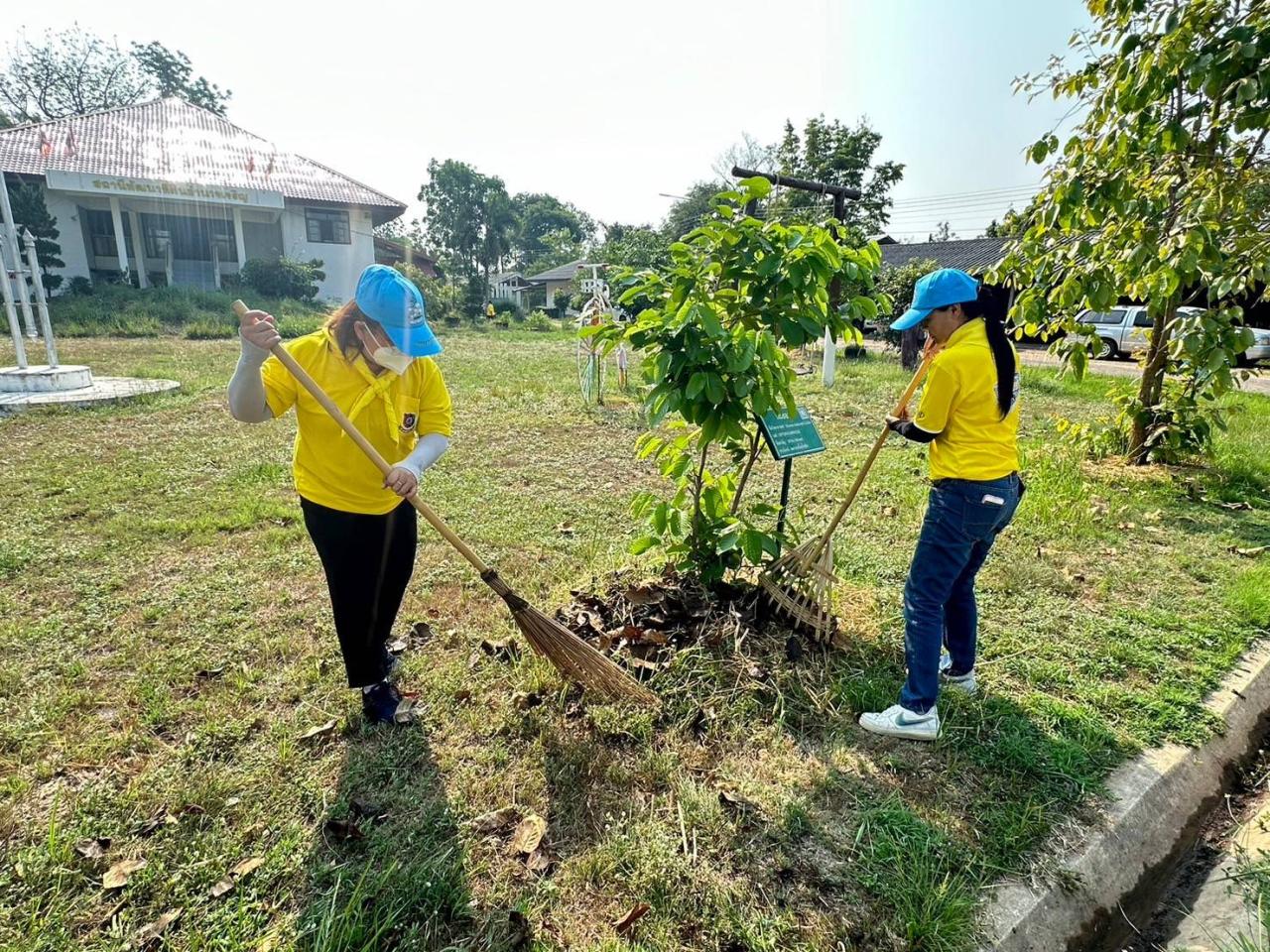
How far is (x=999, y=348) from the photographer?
2.41m

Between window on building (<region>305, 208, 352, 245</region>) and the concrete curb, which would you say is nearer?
the concrete curb

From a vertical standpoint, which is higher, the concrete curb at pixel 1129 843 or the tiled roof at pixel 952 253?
the tiled roof at pixel 952 253

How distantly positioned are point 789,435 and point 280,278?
24.7 m

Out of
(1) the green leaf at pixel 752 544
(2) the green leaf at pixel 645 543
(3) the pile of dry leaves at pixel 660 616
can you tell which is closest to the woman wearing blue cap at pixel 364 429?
(3) the pile of dry leaves at pixel 660 616

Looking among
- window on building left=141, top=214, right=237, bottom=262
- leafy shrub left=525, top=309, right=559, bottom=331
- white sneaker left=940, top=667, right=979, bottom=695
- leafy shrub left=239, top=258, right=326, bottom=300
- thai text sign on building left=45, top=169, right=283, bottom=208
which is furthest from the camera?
leafy shrub left=525, top=309, right=559, bottom=331

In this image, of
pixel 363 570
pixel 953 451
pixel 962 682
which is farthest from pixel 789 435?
pixel 363 570

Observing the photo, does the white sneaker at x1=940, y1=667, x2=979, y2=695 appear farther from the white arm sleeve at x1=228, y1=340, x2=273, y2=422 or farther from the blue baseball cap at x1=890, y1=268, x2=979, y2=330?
Answer: the white arm sleeve at x1=228, y1=340, x2=273, y2=422

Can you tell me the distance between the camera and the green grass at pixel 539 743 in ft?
6.47

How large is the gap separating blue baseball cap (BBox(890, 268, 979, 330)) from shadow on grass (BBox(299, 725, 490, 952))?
2339 mm

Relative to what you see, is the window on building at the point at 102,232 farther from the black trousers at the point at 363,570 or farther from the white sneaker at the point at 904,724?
the white sneaker at the point at 904,724

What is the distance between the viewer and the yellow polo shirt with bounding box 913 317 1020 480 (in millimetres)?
2367

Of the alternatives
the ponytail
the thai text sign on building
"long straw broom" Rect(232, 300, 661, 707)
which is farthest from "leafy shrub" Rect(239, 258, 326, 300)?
the ponytail

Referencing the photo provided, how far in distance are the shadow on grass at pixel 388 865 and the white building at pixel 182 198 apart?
1031 inches

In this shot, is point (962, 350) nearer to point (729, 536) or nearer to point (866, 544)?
point (729, 536)
